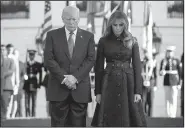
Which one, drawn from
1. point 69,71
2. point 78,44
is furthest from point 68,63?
point 78,44

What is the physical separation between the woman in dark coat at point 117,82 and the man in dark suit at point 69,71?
0.18 meters

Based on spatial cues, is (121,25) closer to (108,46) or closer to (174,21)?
(108,46)

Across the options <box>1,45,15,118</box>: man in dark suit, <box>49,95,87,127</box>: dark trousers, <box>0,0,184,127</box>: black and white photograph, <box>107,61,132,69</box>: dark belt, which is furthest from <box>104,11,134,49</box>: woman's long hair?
<box>1,45,15,118</box>: man in dark suit

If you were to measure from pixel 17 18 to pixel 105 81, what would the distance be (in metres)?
11.5

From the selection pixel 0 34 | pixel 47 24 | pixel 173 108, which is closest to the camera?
pixel 173 108

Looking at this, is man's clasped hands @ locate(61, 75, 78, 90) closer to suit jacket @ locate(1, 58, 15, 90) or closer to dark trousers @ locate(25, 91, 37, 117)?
suit jacket @ locate(1, 58, 15, 90)

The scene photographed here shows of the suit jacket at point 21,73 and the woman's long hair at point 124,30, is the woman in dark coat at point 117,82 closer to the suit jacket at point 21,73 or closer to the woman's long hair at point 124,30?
the woman's long hair at point 124,30

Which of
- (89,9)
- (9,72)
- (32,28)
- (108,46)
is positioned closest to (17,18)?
(32,28)

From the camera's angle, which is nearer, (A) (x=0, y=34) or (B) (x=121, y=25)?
(B) (x=121, y=25)

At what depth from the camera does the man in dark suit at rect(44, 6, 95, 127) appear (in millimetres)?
4531

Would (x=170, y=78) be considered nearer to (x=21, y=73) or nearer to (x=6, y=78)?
(x=21, y=73)

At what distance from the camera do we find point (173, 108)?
1191 centimetres

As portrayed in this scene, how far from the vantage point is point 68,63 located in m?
4.56

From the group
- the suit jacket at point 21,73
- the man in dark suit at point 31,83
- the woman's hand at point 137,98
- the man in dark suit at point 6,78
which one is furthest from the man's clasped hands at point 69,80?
the suit jacket at point 21,73
